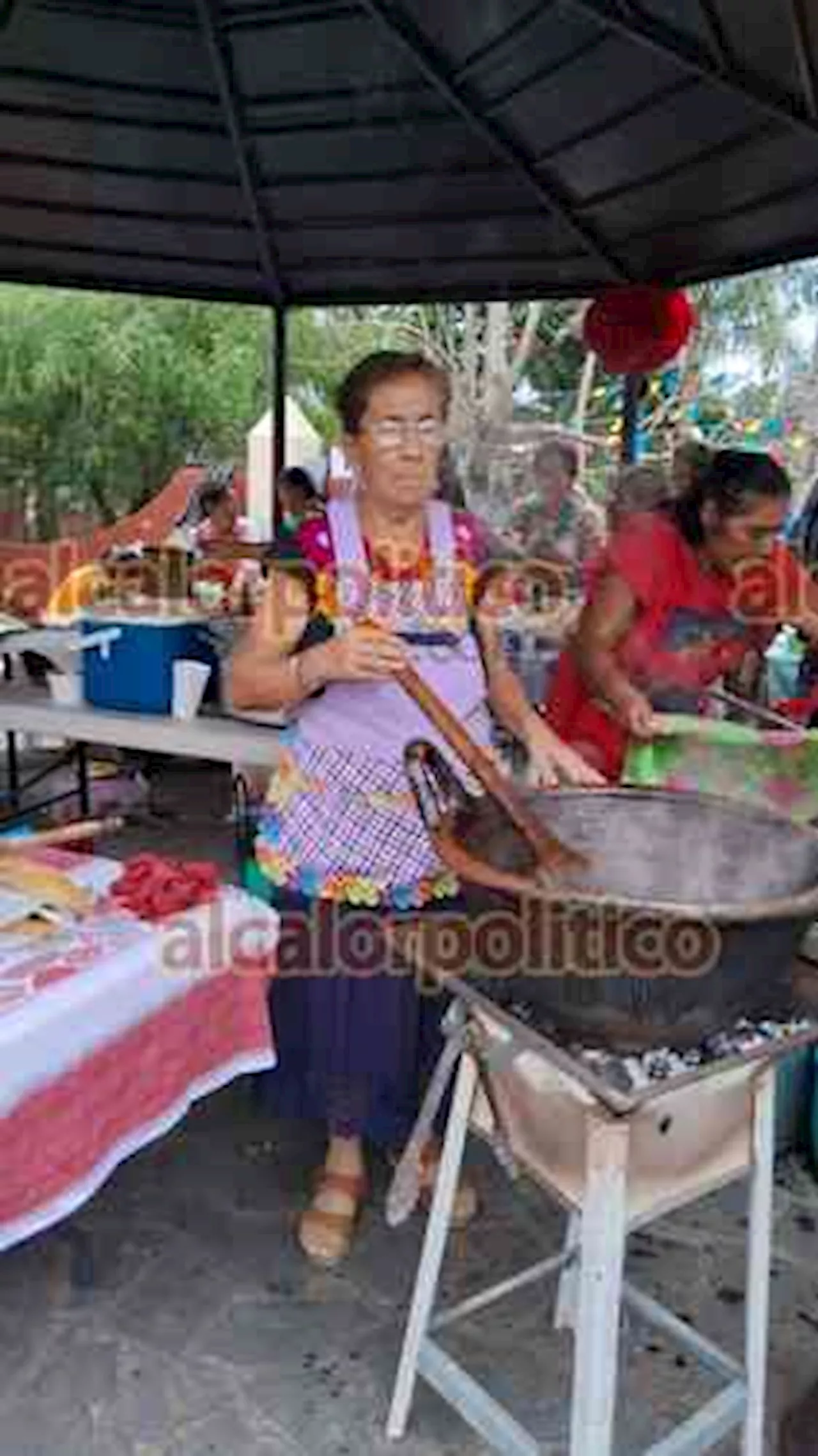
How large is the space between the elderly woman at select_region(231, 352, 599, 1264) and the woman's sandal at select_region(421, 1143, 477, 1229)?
125 mm

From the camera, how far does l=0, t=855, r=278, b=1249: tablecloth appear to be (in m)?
1.63

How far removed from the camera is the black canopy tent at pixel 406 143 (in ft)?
11.0

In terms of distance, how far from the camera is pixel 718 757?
7.98ft

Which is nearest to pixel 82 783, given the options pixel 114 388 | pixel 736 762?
pixel 736 762

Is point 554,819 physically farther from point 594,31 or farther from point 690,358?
point 690,358

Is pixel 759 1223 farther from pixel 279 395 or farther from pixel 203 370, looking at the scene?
pixel 203 370

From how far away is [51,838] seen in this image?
89.0 inches

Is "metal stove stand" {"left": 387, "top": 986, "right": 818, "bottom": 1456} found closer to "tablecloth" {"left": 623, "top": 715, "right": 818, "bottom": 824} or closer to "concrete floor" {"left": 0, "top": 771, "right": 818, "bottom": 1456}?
"concrete floor" {"left": 0, "top": 771, "right": 818, "bottom": 1456}

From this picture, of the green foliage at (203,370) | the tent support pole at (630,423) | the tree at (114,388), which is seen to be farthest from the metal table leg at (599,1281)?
the tree at (114,388)

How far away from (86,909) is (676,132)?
296cm

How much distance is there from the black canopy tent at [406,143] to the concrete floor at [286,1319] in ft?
8.02

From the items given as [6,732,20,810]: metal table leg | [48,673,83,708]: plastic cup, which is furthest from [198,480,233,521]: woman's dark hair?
[48,673,83,708]: plastic cup

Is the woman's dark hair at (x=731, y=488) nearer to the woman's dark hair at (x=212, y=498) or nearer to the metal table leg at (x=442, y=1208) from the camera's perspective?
the metal table leg at (x=442, y=1208)

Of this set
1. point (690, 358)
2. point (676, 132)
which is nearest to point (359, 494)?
point (676, 132)
